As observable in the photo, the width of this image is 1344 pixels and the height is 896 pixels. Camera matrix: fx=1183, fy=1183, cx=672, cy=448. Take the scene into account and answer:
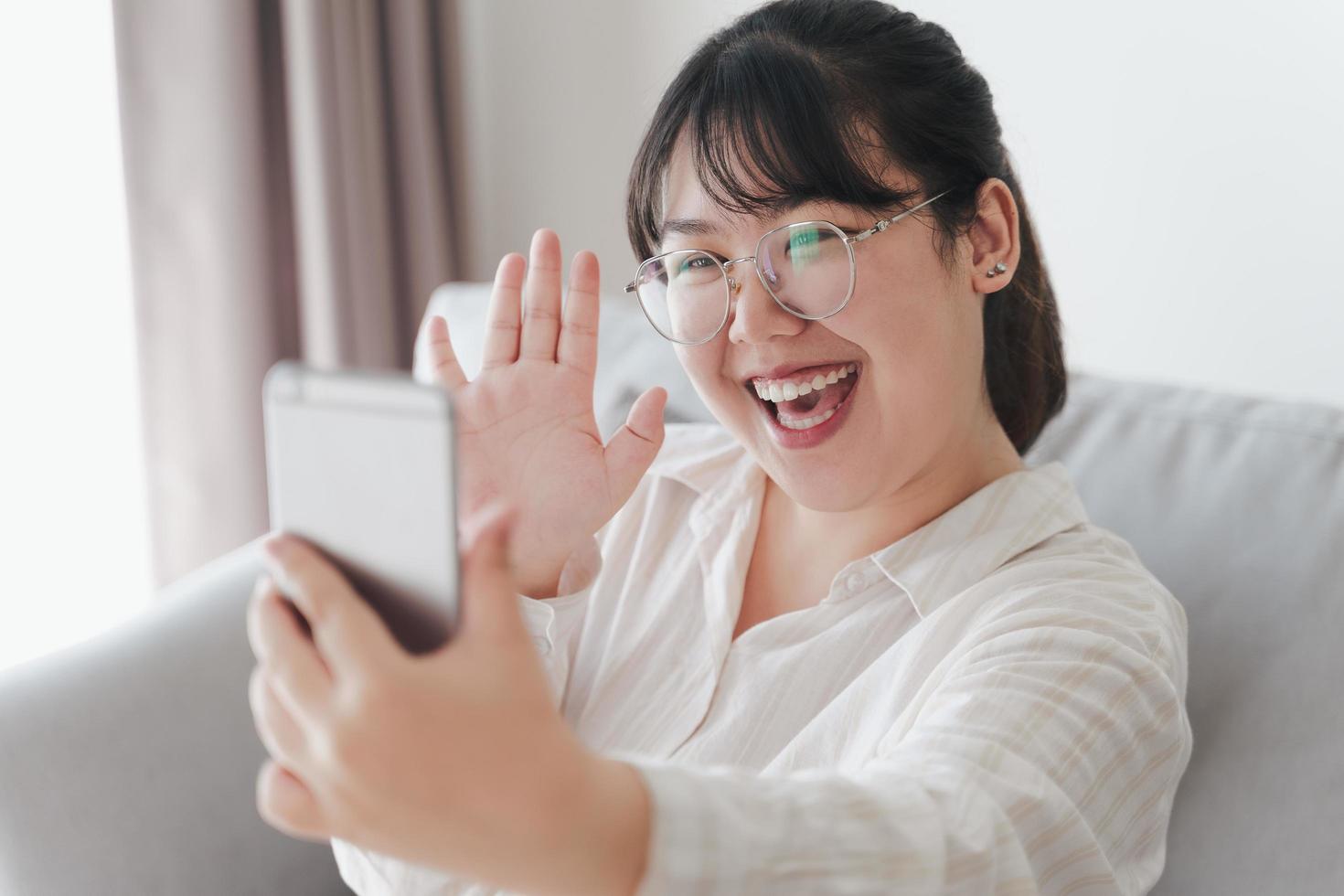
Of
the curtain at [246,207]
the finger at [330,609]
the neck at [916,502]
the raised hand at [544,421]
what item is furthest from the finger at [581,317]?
the curtain at [246,207]

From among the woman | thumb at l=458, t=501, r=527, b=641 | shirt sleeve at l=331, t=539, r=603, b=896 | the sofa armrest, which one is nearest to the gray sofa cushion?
the woman

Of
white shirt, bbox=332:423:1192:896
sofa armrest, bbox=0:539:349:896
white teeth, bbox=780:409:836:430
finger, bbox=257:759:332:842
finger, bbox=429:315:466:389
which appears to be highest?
finger, bbox=429:315:466:389

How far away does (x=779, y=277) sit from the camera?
3.46 feet

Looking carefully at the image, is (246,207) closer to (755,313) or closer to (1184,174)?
(755,313)

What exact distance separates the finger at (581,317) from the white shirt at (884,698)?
227 mm

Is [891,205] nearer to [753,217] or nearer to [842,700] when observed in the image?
[753,217]

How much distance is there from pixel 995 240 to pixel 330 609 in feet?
2.69

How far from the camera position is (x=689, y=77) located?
110 cm

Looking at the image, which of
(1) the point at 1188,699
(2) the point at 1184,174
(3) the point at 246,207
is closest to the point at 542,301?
(1) the point at 1188,699

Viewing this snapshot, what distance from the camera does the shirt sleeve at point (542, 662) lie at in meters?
1.07

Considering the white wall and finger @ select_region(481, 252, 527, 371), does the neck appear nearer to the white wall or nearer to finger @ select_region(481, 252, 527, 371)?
finger @ select_region(481, 252, 527, 371)

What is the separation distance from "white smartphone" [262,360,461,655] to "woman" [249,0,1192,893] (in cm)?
15

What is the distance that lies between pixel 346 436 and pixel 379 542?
57 mm

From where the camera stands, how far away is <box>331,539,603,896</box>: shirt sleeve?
1066mm
